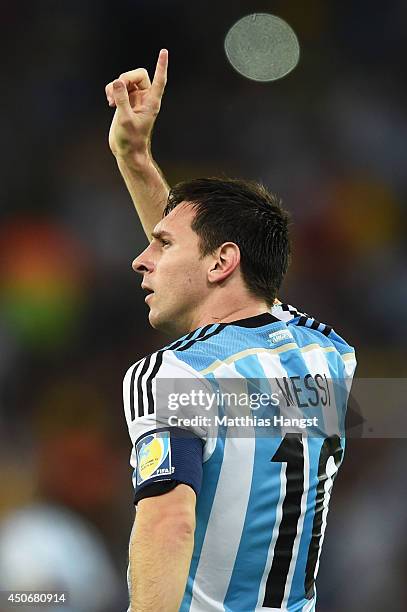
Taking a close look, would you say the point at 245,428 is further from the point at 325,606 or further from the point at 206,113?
the point at 206,113

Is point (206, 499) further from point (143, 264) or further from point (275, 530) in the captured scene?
point (143, 264)

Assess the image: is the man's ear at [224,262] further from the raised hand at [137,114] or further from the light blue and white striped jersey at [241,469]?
the raised hand at [137,114]

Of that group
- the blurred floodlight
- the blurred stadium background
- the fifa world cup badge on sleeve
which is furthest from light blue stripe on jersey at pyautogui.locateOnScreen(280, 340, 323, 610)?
the blurred floodlight

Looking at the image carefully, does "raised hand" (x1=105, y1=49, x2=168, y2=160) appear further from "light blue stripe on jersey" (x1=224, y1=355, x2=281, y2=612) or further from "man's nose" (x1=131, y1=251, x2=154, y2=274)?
"light blue stripe on jersey" (x1=224, y1=355, x2=281, y2=612)

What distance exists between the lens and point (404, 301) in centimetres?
490

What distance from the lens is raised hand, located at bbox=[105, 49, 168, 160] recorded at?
243cm

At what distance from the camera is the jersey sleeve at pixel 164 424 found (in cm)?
151

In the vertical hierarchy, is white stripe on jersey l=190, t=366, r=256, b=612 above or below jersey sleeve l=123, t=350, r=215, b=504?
below

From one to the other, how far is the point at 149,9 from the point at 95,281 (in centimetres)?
199

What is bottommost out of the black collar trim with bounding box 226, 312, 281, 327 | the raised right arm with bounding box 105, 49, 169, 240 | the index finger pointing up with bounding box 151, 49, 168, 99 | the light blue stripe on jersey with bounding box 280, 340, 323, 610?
the light blue stripe on jersey with bounding box 280, 340, 323, 610

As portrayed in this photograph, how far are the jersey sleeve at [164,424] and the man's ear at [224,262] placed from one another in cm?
34

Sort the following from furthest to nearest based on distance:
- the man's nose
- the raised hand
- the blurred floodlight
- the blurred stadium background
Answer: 1. the blurred floodlight
2. the blurred stadium background
3. the raised hand
4. the man's nose

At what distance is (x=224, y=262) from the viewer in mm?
1965

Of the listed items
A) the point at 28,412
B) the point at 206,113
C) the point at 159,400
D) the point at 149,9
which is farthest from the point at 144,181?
the point at 149,9
